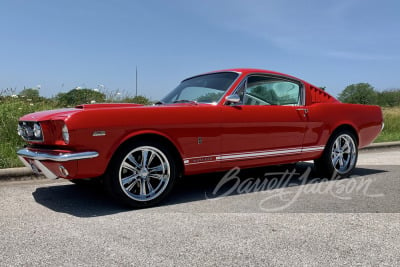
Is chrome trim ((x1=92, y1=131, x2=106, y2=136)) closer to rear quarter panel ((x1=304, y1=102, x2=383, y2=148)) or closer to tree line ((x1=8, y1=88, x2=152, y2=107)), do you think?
rear quarter panel ((x1=304, y1=102, x2=383, y2=148))

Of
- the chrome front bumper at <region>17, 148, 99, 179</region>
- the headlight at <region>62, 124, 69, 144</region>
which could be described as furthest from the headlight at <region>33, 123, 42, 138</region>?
the headlight at <region>62, 124, 69, 144</region>

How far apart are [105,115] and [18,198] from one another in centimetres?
156

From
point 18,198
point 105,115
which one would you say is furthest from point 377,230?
point 18,198

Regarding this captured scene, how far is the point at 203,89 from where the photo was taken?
4.88 m

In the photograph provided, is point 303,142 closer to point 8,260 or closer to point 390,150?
point 8,260

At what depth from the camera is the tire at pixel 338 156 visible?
5500 mm

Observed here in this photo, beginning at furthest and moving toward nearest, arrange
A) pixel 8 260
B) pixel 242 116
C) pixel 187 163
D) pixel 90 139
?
pixel 242 116, pixel 187 163, pixel 90 139, pixel 8 260

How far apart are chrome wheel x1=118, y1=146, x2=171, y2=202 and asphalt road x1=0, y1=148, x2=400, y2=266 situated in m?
0.19

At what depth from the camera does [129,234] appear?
10.2ft

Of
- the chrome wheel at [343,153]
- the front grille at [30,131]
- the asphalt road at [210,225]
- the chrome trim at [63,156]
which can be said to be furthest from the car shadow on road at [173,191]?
the front grille at [30,131]

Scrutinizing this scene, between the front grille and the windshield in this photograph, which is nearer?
the front grille

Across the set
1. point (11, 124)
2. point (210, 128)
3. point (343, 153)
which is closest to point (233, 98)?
point (210, 128)

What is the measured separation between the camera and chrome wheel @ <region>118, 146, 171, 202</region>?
3848 millimetres

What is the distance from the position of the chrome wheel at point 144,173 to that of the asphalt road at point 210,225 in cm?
19
